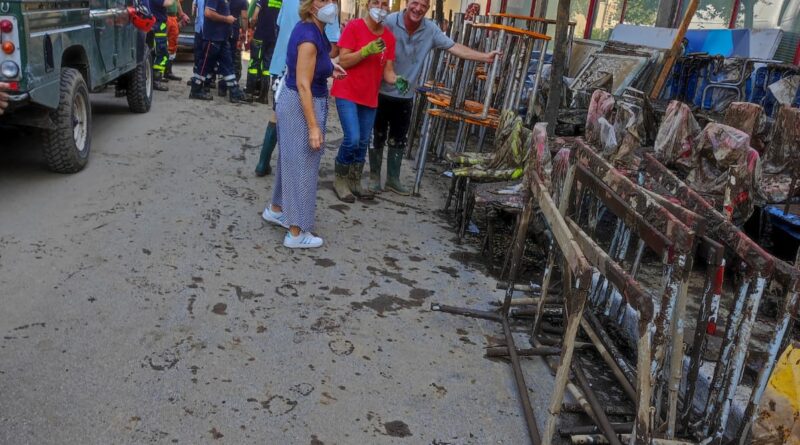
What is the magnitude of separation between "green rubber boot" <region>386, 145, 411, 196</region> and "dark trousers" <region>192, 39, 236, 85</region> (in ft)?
14.7

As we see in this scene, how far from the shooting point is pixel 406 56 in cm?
588

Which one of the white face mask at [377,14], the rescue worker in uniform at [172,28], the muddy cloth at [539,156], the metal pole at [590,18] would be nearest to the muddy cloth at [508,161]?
the muddy cloth at [539,156]

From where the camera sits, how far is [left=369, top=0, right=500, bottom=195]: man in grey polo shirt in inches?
228

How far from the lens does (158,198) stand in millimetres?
5324

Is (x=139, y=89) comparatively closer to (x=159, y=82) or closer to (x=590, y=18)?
(x=159, y=82)

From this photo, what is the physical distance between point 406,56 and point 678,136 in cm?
252

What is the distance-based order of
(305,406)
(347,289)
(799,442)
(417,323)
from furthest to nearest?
(347,289) → (417,323) → (305,406) → (799,442)

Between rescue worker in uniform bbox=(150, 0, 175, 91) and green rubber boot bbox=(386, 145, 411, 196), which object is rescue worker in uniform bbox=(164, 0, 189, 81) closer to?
rescue worker in uniform bbox=(150, 0, 175, 91)

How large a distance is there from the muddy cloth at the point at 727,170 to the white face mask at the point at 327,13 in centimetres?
298

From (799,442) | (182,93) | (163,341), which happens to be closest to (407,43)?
(163,341)

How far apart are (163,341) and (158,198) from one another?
2.37m

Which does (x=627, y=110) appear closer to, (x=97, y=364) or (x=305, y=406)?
(x=305, y=406)

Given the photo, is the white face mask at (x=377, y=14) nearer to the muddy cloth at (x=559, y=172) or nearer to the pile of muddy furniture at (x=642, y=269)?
the pile of muddy furniture at (x=642, y=269)

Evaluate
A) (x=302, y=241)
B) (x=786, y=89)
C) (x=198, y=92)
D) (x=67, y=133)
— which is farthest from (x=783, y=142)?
(x=198, y=92)
